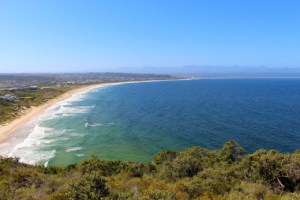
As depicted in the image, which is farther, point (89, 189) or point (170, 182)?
point (170, 182)

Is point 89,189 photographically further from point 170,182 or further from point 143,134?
point 143,134

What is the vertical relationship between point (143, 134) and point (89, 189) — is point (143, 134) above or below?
below

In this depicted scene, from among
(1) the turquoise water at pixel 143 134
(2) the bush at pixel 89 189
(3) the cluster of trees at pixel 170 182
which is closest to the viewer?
(2) the bush at pixel 89 189

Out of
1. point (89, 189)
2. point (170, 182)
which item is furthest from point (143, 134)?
point (89, 189)

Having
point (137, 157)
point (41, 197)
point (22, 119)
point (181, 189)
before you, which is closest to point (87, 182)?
point (41, 197)

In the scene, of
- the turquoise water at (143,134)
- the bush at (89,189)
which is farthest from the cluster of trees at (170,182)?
the turquoise water at (143,134)

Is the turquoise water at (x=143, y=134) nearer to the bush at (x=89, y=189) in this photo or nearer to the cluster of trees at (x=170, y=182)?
the cluster of trees at (x=170, y=182)

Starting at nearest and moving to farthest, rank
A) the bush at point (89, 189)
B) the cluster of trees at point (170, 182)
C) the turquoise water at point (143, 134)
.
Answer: the bush at point (89, 189), the cluster of trees at point (170, 182), the turquoise water at point (143, 134)

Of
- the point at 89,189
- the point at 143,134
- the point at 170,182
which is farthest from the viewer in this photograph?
the point at 143,134

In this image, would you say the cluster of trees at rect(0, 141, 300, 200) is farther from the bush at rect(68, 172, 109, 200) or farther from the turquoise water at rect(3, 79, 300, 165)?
the turquoise water at rect(3, 79, 300, 165)
